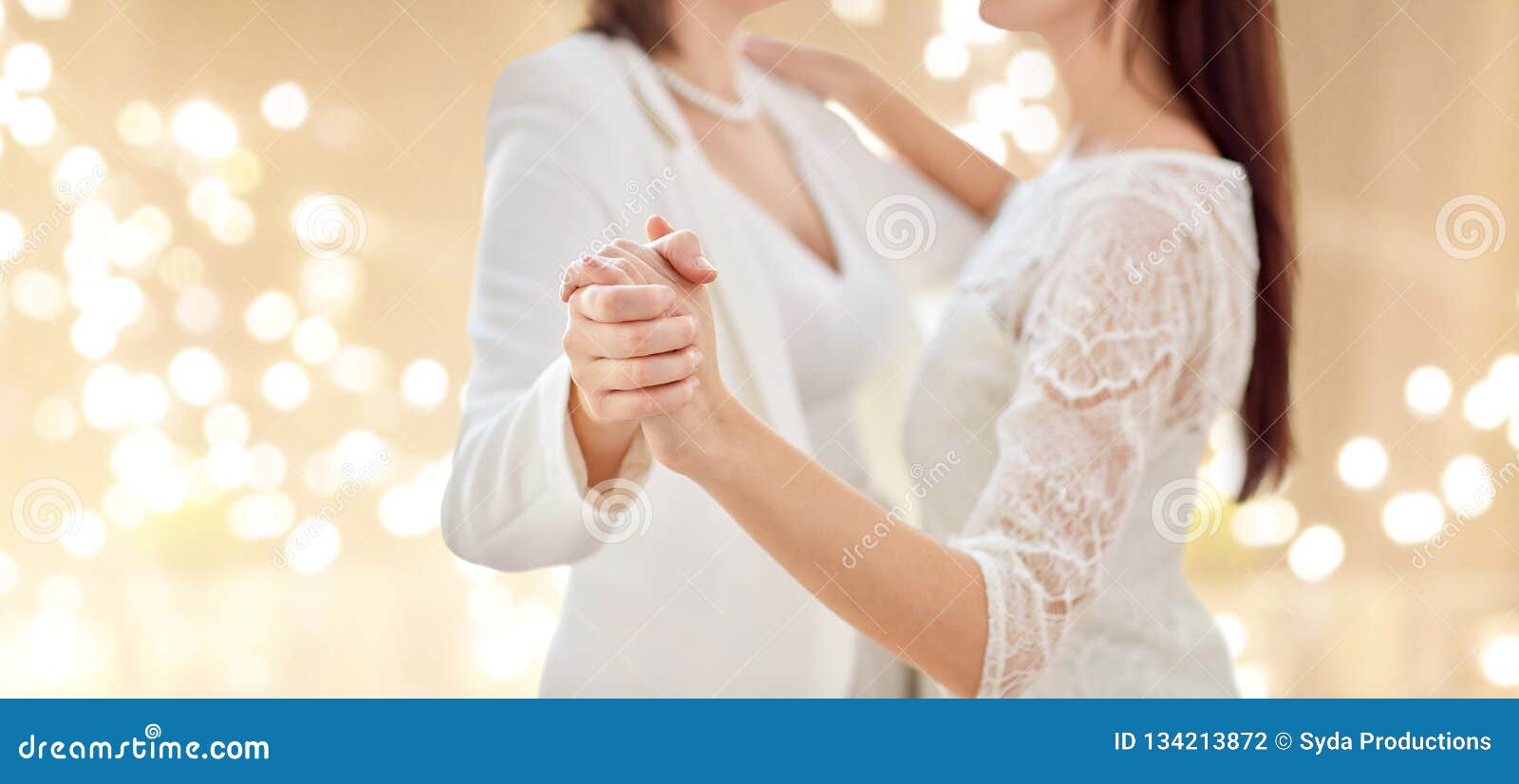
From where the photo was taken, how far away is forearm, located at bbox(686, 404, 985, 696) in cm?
48

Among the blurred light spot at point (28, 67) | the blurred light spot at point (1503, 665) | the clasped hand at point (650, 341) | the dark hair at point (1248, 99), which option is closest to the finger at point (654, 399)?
the clasped hand at point (650, 341)

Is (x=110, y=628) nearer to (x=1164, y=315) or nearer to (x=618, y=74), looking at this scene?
(x=618, y=74)

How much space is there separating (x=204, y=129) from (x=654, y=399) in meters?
0.64

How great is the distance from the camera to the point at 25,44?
33.4 inches

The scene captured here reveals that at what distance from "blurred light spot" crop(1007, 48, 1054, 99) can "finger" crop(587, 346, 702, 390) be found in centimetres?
60

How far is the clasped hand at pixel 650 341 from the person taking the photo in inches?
17.1

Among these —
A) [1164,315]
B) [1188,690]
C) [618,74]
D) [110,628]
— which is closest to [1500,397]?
[1188,690]

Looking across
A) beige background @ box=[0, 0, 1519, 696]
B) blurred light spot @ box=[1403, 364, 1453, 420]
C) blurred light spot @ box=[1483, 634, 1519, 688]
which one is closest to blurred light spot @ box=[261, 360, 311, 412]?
beige background @ box=[0, 0, 1519, 696]

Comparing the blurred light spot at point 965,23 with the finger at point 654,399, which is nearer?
the finger at point 654,399

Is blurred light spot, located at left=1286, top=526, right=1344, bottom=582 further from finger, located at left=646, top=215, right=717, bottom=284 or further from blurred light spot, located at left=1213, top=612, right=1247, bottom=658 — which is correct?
finger, located at left=646, top=215, right=717, bottom=284
